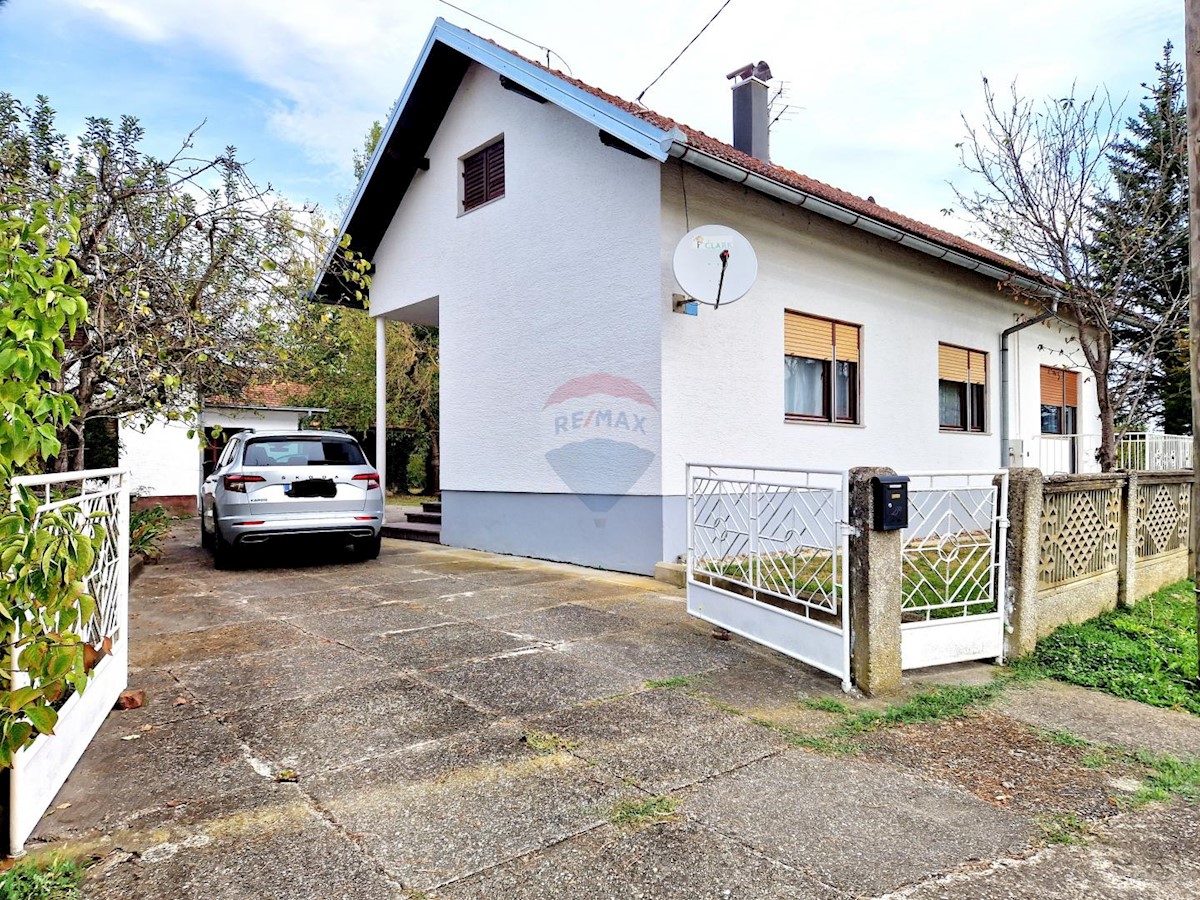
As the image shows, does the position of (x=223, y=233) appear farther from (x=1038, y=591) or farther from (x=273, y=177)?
(x=1038, y=591)

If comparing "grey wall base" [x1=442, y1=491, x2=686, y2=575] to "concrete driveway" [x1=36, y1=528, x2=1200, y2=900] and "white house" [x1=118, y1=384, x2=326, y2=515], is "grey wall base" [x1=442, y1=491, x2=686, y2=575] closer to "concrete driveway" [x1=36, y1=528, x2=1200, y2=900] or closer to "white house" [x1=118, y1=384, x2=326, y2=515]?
"concrete driveway" [x1=36, y1=528, x2=1200, y2=900]

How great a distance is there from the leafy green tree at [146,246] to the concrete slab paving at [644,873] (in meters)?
5.08

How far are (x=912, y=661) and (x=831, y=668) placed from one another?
55 cm

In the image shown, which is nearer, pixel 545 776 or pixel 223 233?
pixel 545 776

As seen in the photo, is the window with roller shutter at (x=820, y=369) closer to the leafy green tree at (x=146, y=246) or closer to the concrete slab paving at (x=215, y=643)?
the leafy green tree at (x=146, y=246)

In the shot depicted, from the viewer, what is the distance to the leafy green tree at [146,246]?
5.66 meters

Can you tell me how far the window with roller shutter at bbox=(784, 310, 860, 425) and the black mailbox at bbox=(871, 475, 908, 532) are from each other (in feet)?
16.2

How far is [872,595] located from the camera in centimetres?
402

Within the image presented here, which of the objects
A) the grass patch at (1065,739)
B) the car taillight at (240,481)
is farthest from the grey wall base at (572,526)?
the grass patch at (1065,739)

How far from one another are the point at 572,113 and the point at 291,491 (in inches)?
218

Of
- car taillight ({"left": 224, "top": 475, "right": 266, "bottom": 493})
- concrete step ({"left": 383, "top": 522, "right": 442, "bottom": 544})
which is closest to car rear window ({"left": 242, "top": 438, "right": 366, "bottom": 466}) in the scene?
car taillight ({"left": 224, "top": 475, "right": 266, "bottom": 493})

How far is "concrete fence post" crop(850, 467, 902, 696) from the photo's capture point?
4.03m

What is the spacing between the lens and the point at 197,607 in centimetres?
640

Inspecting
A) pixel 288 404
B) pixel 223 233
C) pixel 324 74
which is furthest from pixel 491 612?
pixel 288 404
